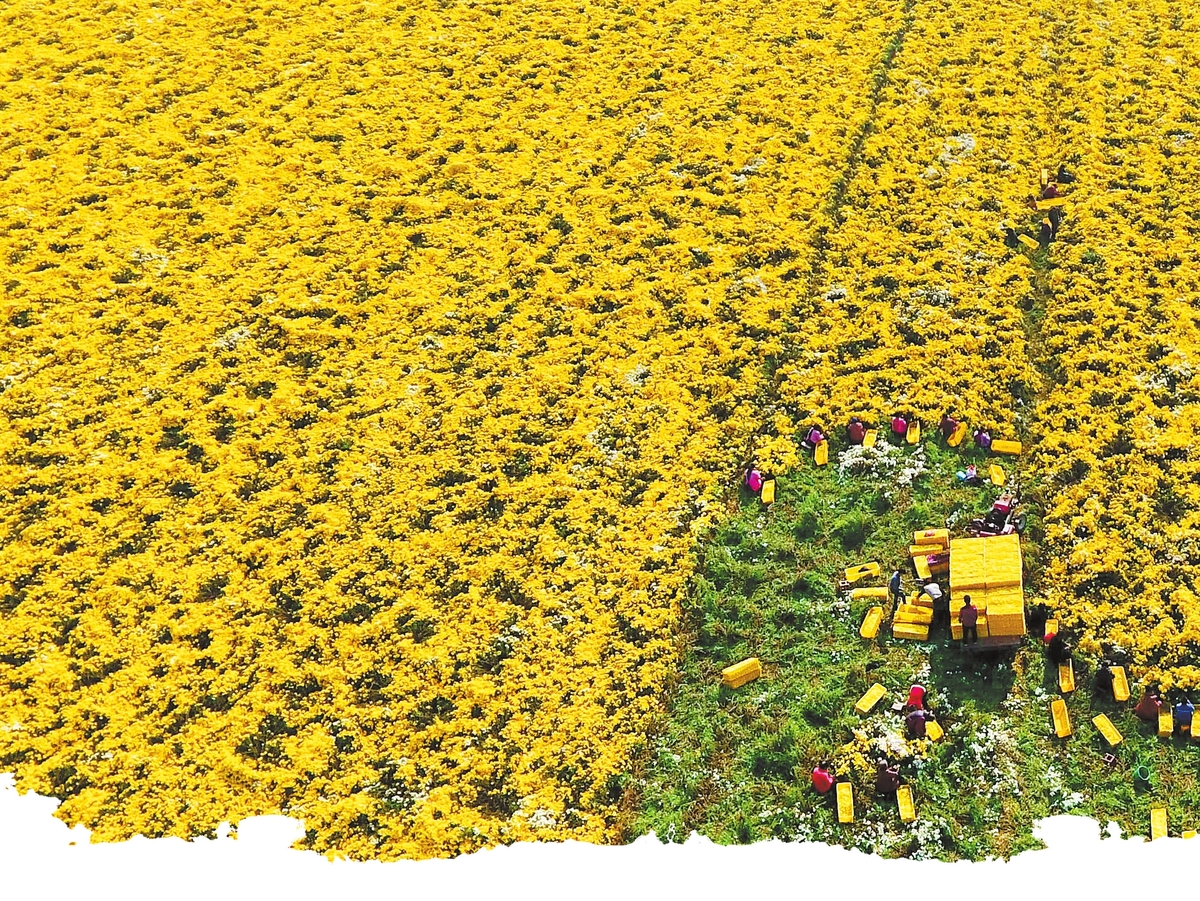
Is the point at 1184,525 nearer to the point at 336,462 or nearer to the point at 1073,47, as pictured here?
the point at 336,462

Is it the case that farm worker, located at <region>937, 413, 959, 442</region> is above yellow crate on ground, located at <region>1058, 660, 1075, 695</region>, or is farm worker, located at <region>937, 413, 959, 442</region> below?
above

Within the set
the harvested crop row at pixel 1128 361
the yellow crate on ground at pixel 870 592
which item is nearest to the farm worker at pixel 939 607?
the yellow crate on ground at pixel 870 592

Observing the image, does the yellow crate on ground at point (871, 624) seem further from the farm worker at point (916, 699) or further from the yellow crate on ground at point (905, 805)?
the yellow crate on ground at point (905, 805)

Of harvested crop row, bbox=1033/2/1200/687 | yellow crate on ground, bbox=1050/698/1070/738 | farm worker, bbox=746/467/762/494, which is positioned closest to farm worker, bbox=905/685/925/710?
yellow crate on ground, bbox=1050/698/1070/738

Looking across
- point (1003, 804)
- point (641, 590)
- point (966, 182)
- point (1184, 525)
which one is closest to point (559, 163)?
point (966, 182)

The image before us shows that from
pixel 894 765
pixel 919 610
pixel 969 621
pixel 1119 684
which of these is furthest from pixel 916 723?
pixel 1119 684

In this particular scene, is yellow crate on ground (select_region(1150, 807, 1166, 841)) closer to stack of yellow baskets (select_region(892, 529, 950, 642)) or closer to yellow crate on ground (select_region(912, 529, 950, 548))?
stack of yellow baskets (select_region(892, 529, 950, 642))
